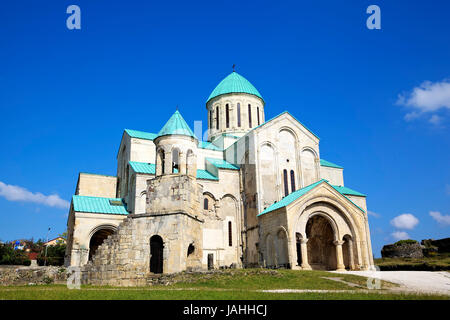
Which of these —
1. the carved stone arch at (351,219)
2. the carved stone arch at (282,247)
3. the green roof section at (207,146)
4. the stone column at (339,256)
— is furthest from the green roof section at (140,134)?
the stone column at (339,256)

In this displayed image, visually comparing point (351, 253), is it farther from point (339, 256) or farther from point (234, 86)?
point (234, 86)

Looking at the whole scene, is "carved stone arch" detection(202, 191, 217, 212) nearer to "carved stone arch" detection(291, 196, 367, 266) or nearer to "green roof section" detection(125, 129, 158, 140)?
"green roof section" detection(125, 129, 158, 140)

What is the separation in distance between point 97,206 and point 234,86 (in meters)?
15.5

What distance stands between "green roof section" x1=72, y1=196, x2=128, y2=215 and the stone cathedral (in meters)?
0.06

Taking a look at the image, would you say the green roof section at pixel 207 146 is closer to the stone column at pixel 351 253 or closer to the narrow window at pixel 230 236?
the narrow window at pixel 230 236

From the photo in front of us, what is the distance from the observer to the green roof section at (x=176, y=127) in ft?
63.6

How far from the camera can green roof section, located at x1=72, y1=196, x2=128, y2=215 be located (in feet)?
75.3

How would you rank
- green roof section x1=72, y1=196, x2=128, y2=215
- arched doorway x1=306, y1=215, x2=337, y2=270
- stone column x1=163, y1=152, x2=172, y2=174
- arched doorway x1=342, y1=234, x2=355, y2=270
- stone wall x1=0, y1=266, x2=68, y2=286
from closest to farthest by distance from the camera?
stone wall x1=0, y1=266, x2=68, y2=286
stone column x1=163, y1=152, x2=172, y2=174
green roof section x1=72, y1=196, x2=128, y2=215
arched doorway x1=342, y1=234, x2=355, y2=270
arched doorway x1=306, y1=215, x2=337, y2=270

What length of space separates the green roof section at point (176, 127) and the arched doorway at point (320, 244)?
34.5ft

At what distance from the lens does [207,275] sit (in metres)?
15.2

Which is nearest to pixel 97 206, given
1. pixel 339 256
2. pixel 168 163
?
pixel 168 163

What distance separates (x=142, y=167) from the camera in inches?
992

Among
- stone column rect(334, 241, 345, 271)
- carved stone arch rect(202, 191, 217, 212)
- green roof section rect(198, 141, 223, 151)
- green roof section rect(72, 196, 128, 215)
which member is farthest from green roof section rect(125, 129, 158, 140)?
stone column rect(334, 241, 345, 271)
